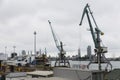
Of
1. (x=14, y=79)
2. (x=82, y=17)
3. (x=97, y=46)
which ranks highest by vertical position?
(x=82, y=17)

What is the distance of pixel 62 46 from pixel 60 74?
194 feet

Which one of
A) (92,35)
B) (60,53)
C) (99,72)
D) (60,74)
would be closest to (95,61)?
(92,35)

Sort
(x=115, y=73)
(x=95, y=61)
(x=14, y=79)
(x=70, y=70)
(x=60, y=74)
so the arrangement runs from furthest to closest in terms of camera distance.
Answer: (x=95, y=61)
(x=14, y=79)
(x=60, y=74)
(x=70, y=70)
(x=115, y=73)

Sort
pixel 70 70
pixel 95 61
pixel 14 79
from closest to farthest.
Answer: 1. pixel 70 70
2. pixel 14 79
3. pixel 95 61

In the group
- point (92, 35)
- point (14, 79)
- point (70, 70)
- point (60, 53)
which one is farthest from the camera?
point (60, 53)

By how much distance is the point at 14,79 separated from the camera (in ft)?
132

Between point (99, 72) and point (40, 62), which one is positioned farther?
point (40, 62)

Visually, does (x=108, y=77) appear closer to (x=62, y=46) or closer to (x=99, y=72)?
(x=99, y=72)

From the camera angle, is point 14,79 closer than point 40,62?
Yes

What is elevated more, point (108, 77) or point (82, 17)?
point (82, 17)

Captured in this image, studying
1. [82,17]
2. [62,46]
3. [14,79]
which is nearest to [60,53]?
[62,46]

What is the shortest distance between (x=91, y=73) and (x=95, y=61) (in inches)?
884

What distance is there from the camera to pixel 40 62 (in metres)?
94.4

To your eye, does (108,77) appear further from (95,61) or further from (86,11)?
(86,11)
